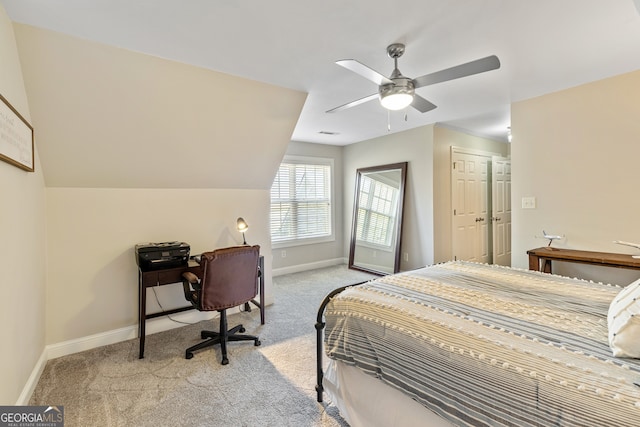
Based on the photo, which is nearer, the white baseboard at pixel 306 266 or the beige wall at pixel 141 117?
the beige wall at pixel 141 117

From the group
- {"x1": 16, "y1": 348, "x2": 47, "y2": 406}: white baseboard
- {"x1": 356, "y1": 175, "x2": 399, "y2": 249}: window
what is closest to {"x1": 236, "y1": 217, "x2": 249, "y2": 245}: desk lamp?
{"x1": 16, "y1": 348, "x2": 47, "y2": 406}: white baseboard

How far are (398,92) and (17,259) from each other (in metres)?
2.72

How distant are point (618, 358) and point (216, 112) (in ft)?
9.93

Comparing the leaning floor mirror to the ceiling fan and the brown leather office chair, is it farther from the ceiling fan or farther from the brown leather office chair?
the brown leather office chair

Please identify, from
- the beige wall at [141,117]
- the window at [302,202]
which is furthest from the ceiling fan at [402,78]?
the window at [302,202]

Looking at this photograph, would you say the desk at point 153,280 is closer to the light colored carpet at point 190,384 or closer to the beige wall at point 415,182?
the light colored carpet at point 190,384

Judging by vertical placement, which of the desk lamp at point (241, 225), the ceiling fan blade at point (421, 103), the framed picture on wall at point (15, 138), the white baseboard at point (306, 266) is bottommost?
the white baseboard at point (306, 266)

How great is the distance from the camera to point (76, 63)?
2.00 m

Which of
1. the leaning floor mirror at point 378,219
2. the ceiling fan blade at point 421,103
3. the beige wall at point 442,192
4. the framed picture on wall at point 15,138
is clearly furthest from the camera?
the leaning floor mirror at point 378,219

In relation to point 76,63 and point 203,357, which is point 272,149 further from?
point 203,357

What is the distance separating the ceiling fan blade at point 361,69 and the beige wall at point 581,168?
7.61ft

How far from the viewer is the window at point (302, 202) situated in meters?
5.03

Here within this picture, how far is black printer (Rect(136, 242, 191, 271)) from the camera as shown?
101 inches

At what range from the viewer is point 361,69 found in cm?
178
